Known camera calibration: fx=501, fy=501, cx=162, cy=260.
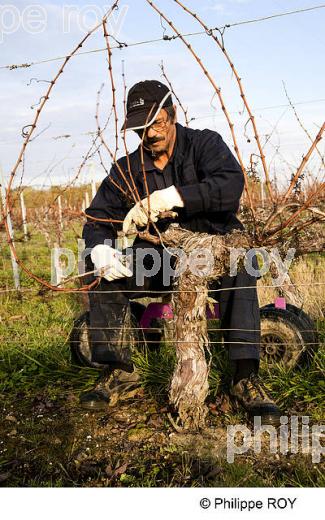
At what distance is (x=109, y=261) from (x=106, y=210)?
0.44 meters

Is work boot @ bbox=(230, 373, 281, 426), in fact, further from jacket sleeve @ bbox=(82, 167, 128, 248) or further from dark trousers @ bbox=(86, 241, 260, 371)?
jacket sleeve @ bbox=(82, 167, 128, 248)

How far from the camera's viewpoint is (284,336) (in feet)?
8.53

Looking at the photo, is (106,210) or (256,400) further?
(106,210)

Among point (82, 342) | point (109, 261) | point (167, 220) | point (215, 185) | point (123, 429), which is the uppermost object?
point (215, 185)

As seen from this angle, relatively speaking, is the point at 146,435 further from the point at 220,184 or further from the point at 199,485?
the point at 220,184

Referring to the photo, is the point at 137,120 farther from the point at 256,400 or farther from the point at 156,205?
the point at 256,400

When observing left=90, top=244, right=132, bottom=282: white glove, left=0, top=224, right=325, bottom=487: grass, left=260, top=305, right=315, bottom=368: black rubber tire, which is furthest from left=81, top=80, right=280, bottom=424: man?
Result: left=260, top=305, right=315, bottom=368: black rubber tire

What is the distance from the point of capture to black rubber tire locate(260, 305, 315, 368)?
257cm

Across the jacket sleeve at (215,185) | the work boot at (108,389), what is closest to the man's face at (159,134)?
the jacket sleeve at (215,185)

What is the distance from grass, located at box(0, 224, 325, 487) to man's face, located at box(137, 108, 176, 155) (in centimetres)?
92

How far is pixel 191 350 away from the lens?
2.17m

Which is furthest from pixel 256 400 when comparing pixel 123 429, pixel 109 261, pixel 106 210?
pixel 106 210

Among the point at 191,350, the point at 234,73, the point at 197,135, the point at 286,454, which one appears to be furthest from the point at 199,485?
the point at 197,135
